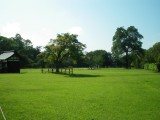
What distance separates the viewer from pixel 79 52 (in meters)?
52.8

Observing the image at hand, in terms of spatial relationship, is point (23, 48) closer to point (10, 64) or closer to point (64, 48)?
point (10, 64)

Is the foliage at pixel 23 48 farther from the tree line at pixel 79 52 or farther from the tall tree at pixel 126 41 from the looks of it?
the tall tree at pixel 126 41

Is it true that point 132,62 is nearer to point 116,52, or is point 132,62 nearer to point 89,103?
point 116,52

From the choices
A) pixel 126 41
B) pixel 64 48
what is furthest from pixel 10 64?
pixel 126 41

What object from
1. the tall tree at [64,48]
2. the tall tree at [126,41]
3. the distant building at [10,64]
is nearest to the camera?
the tall tree at [64,48]

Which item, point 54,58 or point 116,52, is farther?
point 116,52

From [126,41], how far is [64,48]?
4213 centimetres

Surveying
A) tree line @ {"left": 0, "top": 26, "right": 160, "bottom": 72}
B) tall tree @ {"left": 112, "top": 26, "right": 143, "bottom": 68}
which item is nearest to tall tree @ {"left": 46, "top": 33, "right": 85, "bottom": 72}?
tree line @ {"left": 0, "top": 26, "right": 160, "bottom": 72}

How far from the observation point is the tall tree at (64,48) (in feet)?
173

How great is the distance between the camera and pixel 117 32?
93.7m

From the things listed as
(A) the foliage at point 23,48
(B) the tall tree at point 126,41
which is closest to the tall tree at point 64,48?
(A) the foliage at point 23,48

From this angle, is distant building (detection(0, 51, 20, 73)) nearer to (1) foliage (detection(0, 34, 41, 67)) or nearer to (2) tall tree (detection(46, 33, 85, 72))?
(2) tall tree (detection(46, 33, 85, 72))

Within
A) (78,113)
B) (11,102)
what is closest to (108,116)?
(78,113)

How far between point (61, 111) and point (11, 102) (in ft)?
11.1
